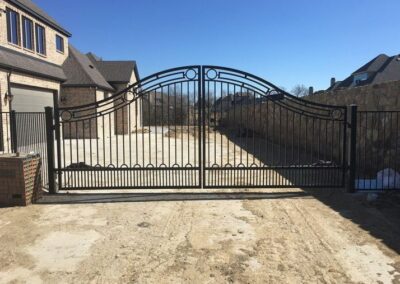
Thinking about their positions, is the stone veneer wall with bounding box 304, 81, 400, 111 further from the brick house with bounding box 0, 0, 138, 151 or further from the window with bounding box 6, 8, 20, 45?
the window with bounding box 6, 8, 20, 45

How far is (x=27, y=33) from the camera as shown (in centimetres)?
1955

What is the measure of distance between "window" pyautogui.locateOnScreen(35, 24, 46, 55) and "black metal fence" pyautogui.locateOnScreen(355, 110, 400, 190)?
16856mm

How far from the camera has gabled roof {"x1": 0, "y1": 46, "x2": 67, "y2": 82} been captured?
15.8 metres

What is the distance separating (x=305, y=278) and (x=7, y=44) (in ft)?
55.6

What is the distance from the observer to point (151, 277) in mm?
4199

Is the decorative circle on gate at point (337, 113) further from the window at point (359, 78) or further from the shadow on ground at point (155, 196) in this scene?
the window at point (359, 78)

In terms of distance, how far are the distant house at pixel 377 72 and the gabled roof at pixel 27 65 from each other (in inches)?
1054

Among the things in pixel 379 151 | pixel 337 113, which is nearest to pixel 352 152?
pixel 379 151

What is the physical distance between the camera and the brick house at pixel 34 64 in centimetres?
1627

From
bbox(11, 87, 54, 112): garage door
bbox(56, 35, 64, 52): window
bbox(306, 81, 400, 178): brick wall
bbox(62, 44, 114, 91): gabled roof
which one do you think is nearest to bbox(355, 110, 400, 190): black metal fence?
bbox(306, 81, 400, 178): brick wall

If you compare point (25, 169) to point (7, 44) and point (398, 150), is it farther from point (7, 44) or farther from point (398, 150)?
point (7, 44)

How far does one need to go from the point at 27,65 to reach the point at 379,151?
14.8 meters

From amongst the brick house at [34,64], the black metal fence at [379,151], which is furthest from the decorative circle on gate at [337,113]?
the brick house at [34,64]

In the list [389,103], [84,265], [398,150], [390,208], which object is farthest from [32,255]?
[389,103]
